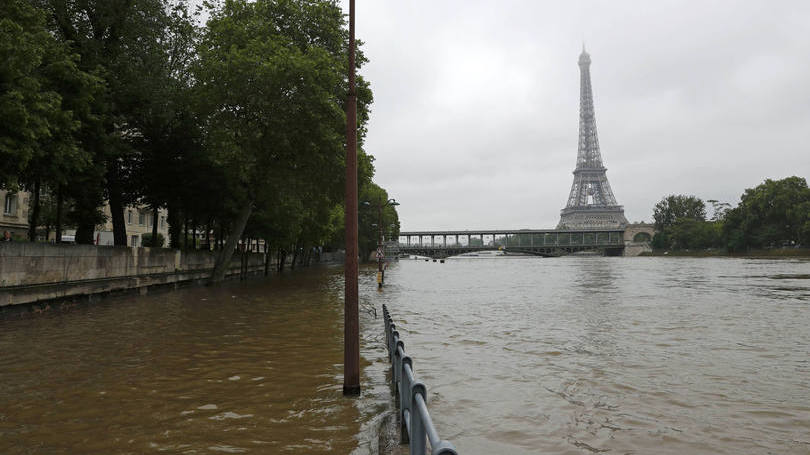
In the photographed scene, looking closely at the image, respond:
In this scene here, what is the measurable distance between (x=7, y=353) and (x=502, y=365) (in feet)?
35.0

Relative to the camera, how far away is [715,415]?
7.55 meters

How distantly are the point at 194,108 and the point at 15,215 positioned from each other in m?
30.7

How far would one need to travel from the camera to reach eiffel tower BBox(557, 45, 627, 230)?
16888cm

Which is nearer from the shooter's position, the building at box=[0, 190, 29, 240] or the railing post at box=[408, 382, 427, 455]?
the railing post at box=[408, 382, 427, 455]

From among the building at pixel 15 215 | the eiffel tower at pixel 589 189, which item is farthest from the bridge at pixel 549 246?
the building at pixel 15 215

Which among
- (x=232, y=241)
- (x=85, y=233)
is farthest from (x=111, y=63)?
(x=232, y=241)

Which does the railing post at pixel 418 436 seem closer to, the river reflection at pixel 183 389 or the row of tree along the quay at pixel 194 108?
the river reflection at pixel 183 389

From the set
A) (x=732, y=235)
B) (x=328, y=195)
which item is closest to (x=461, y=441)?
(x=328, y=195)

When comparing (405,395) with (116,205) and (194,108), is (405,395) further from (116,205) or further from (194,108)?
(116,205)

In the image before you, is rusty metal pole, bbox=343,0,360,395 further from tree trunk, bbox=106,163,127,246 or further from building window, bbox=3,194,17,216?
building window, bbox=3,194,17,216

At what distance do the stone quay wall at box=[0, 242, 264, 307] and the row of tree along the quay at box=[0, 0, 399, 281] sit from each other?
2481mm

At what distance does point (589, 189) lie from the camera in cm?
17675

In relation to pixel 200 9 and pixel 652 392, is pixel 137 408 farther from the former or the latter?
pixel 200 9

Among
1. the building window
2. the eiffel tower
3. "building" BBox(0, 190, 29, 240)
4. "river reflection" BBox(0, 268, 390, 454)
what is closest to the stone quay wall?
"river reflection" BBox(0, 268, 390, 454)
